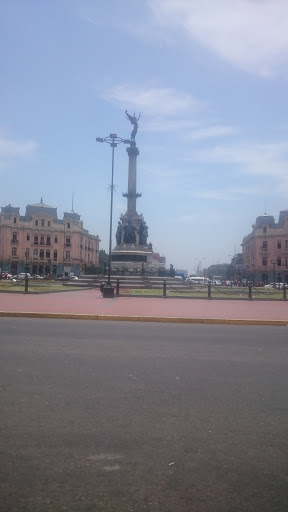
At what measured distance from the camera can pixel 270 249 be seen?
98.4 meters

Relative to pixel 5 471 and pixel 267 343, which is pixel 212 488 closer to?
pixel 5 471

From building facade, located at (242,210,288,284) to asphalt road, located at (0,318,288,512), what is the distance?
297 ft

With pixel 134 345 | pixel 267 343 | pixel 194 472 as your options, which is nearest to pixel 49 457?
pixel 194 472

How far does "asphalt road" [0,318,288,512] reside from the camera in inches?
119

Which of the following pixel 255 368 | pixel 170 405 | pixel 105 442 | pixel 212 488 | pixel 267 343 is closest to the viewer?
pixel 212 488

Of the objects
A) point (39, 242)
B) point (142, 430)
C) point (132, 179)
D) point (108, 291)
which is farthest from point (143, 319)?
point (39, 242)

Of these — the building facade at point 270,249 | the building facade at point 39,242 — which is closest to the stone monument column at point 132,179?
the building facade at point 39,242

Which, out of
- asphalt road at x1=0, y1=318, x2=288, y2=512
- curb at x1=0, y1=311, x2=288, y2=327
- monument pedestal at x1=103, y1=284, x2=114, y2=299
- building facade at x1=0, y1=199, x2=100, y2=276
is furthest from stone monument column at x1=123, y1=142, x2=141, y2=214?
building facade at x1=0, y1=199, x2=100, y2=276

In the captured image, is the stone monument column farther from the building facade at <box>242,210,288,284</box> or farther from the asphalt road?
the building facade at <box>242,210,288,284</box>

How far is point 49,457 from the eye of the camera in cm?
353

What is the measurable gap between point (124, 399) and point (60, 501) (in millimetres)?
2180

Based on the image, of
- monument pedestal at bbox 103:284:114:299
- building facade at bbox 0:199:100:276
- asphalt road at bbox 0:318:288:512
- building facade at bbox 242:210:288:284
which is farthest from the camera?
building facade at bbox 0:199:100:276

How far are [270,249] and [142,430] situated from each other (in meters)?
98.0

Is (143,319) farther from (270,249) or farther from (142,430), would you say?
(270,249)
